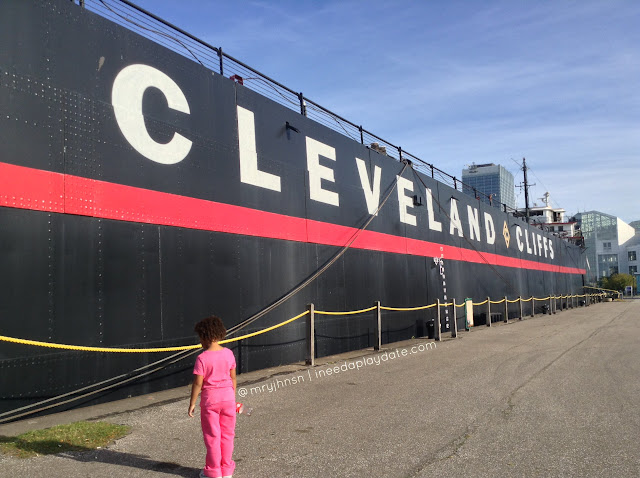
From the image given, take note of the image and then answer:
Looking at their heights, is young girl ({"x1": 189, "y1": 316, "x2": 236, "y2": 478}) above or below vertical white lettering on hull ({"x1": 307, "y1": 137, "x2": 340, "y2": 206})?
below

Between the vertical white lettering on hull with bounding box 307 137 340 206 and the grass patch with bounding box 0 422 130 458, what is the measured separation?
7464mm

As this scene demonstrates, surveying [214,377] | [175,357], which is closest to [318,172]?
[175,357]

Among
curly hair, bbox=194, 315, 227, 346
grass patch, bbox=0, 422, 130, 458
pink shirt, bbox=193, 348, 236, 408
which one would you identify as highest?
curly hair, bbox=194, 315, 227, 346

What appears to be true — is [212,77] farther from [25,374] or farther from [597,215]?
[597,215]

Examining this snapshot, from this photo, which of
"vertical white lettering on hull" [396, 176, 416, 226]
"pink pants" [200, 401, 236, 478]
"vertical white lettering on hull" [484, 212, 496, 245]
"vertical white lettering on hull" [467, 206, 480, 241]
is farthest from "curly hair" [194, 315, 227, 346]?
"vertical white lettering on hull" [484, 212, 496, 245]

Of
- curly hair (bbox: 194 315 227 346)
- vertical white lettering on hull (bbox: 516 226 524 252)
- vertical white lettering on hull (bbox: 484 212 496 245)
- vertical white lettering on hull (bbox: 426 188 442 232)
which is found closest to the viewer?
curly hair (bbox: 194 315 227 346)

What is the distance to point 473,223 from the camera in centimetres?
2378

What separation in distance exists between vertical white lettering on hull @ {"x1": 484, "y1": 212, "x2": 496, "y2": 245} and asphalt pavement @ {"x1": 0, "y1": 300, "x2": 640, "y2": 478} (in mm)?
15472

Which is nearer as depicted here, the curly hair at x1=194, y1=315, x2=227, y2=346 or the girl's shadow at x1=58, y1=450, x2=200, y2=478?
the curly hair at x1=194, y1=315, x2=227, y2=346

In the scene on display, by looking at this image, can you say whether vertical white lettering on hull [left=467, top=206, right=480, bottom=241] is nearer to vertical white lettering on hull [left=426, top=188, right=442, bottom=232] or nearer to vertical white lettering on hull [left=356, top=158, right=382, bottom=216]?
vertical white lettering on hull [left=426, top=188, right=442, bottom=232]

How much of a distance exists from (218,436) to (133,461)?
1.17 meters

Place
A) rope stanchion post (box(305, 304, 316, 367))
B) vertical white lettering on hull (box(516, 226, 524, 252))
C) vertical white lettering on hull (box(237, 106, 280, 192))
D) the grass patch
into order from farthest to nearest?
vertical white lettering on hull (box(516, 226, 524, 252)), rope stanchion post (box(305, 304, 316, 367)), vertical white lettering on hull (box(237, 106, 280, 192)), the grass patch

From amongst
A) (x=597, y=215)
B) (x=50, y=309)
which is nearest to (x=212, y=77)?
(x=50, y=309)

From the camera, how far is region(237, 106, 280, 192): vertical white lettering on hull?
400 inches
